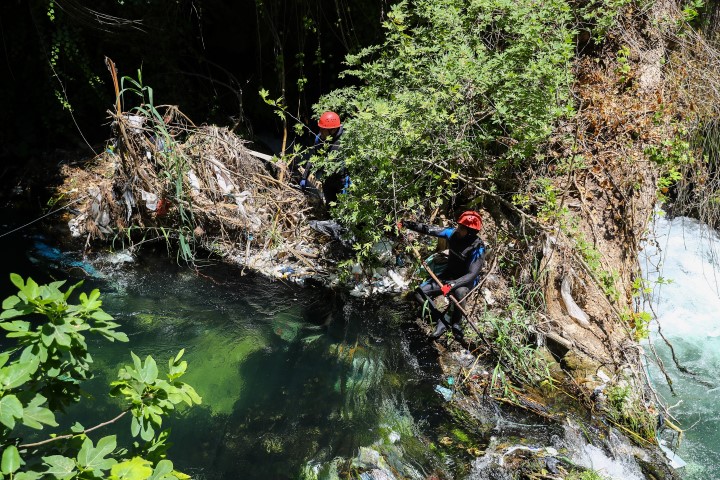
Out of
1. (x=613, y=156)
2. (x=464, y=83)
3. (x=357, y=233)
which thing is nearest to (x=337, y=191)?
(x=357, y=233)

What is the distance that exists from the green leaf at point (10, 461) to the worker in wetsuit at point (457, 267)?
11.9 ft

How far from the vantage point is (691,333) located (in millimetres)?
5922

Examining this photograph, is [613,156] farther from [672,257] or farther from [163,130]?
[163,130]

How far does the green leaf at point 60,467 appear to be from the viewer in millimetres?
1903

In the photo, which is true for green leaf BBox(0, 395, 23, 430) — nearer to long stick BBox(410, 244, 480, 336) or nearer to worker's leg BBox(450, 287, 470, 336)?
long stick BBox(410, 244, 480, 336)

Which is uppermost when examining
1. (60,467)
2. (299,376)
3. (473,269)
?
(60,467)

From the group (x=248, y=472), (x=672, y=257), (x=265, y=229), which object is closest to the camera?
(x=248, y=472)

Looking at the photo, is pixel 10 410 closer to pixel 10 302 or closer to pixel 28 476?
pixel 28 476

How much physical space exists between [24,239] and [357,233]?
3.82m

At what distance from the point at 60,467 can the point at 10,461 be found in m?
0.17

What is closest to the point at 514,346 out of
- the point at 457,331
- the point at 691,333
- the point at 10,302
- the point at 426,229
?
the point at 457,331

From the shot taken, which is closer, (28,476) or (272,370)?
(28,476)

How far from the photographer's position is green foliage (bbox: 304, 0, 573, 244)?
194 inches

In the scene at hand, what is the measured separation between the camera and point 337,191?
6078mm
